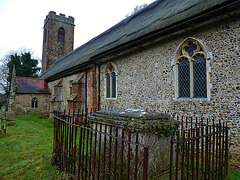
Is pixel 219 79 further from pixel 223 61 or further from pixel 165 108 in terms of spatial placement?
pixel 165 108

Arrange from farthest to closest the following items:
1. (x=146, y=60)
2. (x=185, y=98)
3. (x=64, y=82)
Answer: (x=64, y=82) < (x=146, y=60) < (x=185, y=98)

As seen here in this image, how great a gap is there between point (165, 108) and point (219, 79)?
7.37ft

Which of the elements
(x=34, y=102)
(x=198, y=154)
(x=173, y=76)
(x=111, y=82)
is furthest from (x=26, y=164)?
(x=34, y=102)

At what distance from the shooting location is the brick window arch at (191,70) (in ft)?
17.7

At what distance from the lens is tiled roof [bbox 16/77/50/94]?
19.0m

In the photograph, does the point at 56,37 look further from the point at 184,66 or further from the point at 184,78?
the point at 184,78

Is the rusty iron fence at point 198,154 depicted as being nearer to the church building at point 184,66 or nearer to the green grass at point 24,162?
the church building at point 184,66

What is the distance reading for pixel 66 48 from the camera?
27.8 m

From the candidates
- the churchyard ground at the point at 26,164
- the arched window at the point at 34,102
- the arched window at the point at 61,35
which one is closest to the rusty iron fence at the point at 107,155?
the churchyard ground at the point at 26,164

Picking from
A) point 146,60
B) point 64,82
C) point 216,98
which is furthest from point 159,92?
point 64,82

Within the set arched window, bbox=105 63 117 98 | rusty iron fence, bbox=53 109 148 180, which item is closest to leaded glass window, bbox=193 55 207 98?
rusty iron fence, bbox=53 109 148 180

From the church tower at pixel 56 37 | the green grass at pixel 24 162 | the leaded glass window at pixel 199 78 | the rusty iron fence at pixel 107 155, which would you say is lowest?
the green grass at pixel 24 162

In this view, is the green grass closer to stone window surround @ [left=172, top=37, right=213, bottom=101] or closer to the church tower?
stone window surround @ [left=172, top=37, right=213, bottom=101]

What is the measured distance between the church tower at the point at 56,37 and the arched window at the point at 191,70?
25.2 meters
